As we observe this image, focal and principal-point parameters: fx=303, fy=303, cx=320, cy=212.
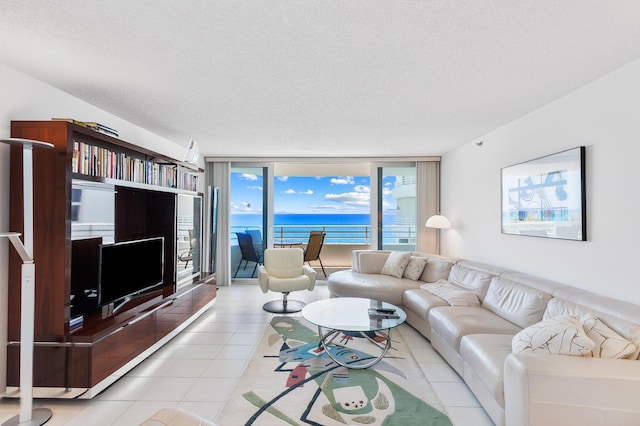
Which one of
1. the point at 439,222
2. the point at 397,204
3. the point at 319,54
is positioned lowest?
the point at 439,222

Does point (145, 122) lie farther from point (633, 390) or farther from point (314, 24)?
point (633, 390)

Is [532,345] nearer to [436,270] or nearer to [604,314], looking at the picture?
[604,314]

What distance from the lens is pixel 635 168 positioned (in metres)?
2.10

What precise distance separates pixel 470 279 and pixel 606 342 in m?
1.78

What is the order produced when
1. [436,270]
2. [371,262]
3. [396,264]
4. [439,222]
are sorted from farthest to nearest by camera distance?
[439,222]
[371,262]
[396,264]
[436,270]

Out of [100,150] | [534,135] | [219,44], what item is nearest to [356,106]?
[219,44]

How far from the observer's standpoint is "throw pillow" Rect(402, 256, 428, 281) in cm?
435

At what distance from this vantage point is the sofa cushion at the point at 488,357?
6.05ft

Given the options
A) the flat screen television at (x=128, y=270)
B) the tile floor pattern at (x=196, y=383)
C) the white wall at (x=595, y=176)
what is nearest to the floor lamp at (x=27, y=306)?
the tile floor pattern at (x=196, y=383)

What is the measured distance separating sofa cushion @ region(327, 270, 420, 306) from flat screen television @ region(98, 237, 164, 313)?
2.32m

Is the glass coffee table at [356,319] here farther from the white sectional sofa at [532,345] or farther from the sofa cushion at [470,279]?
the sofa cushion at [470,279]

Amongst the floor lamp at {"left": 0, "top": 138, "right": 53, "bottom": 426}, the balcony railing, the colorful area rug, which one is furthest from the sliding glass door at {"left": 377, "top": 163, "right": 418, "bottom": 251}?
the floor lamp at {"left": 0, "top": 138, "right": 53, "bottom": 426}

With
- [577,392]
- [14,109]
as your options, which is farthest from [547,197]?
[14,109]

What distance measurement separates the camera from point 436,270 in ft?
13.8
